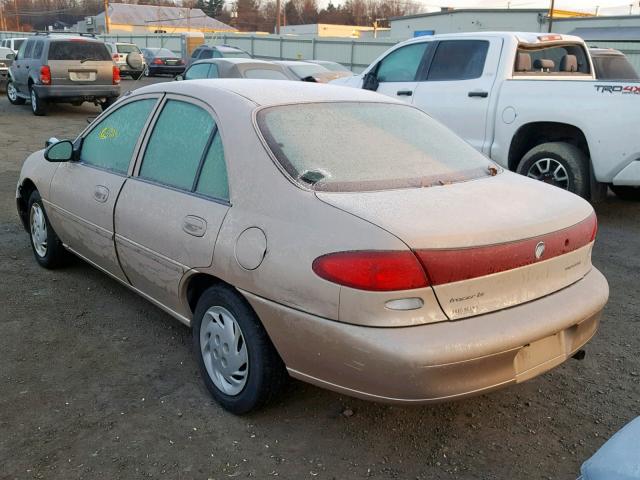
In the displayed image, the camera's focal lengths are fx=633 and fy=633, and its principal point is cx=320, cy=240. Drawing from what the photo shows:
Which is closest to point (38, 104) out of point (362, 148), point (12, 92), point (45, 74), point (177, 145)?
point (45, 74)

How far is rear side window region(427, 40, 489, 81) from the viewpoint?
24.1 feet

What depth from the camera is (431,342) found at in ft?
7.91

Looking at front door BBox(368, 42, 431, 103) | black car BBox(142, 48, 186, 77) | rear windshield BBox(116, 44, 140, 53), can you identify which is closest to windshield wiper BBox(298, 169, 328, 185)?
front door BBox(368, 42, 431, 103)

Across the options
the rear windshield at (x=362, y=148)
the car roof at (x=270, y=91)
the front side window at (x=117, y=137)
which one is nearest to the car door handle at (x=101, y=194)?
the front side window at (x=117, y=137)

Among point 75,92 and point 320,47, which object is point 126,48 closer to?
point 320,47

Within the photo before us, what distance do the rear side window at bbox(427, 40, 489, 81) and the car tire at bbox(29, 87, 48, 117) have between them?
10392mm

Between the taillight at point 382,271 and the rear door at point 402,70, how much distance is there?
18.8 feet

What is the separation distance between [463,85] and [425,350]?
559 centimetres

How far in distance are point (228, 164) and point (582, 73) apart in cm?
649

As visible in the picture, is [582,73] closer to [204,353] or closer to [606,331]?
[606,331]

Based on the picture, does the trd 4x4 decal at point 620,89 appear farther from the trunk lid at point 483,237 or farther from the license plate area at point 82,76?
the license plate area at point 82,76

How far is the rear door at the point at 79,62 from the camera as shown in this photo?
14.4 metres

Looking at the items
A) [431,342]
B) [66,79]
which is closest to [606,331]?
[431,342]

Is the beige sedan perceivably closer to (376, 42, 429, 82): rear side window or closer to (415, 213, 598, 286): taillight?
(415, 213, 598, 286): taillight
